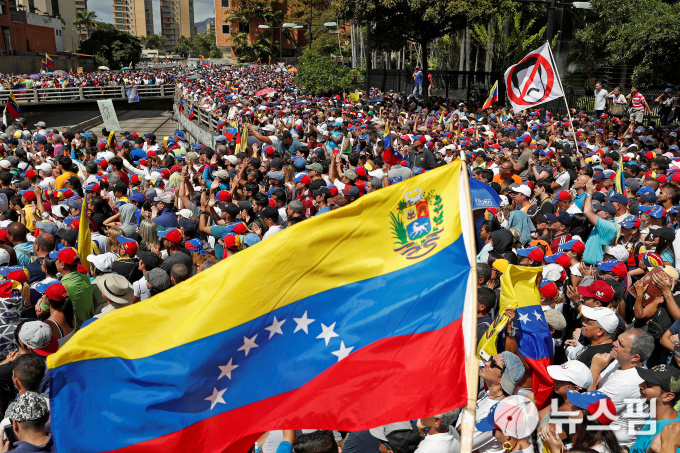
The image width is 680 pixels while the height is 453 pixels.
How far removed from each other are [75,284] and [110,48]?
84850 mm

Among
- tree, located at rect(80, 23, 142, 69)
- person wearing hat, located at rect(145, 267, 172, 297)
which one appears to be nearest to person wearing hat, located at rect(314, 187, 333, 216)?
person wearing hat, located at rect(145, 267, 172, 297)

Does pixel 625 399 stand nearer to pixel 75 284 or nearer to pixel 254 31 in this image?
pixel 75 284

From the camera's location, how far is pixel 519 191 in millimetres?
8383

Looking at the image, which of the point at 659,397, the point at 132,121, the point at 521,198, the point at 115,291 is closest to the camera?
the point at 659,397

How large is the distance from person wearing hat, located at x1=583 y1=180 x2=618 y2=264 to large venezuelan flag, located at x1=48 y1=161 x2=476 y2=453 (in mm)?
3760

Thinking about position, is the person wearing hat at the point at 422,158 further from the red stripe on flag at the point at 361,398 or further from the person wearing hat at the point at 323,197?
the red stripe on flag at the point at 361,398

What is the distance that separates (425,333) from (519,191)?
18.4 feet

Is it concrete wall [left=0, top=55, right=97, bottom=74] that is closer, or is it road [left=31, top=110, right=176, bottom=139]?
road [left=31, top=110, right=176, bottom=139]

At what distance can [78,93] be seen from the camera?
1373 inches

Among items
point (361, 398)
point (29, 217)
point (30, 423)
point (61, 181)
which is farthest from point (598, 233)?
point (61, 181)

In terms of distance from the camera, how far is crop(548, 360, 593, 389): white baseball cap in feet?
13.2

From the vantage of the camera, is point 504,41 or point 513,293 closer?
point 513,293

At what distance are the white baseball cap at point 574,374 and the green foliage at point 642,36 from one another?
18482mm

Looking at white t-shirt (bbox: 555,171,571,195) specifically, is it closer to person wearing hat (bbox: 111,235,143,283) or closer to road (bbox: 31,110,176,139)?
person wearing hat (bbox: 111,235,143,283)
